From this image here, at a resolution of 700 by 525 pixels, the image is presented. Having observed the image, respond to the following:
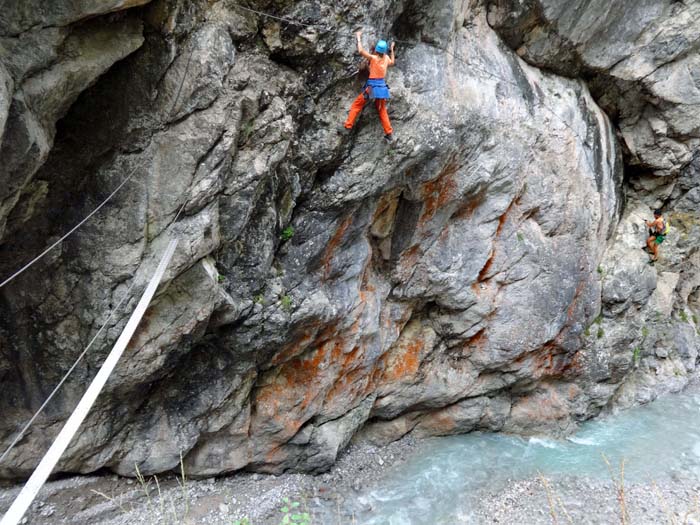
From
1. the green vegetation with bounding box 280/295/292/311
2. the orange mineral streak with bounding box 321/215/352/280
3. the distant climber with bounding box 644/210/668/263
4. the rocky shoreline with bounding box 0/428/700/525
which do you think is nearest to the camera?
the green vegetation with bounding box 280/295/292/311

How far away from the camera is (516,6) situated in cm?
796

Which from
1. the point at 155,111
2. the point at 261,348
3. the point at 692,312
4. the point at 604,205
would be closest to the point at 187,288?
the point at 261,348

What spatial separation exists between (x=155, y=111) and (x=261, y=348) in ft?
12.1

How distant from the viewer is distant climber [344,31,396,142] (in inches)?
230

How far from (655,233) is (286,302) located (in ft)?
29.3

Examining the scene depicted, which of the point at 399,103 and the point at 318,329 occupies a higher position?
the point at 399,103

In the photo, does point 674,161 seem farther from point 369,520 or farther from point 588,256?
point 369,520

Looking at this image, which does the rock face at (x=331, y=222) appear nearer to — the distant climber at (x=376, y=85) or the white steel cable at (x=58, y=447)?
the distant climber at (x=376, y=85)

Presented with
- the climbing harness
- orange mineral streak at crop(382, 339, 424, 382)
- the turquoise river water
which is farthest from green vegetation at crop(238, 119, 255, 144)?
the turquoise river water

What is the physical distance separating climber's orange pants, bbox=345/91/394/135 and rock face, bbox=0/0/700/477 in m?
0.20

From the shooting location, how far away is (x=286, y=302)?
7.03 meters

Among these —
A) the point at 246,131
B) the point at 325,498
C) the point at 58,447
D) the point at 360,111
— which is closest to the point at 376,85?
the point at 360,111

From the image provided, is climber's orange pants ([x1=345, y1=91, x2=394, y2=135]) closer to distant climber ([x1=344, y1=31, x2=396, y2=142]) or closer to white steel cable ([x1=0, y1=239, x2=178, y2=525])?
distant climber ([x1=344, y1=31, x2=396, y2=142])

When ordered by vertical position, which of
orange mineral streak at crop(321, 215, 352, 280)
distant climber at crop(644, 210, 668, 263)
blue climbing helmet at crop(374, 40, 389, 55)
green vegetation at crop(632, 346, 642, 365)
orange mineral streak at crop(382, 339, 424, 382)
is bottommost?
green vegetation at crop(632, 346, 642, 365)
